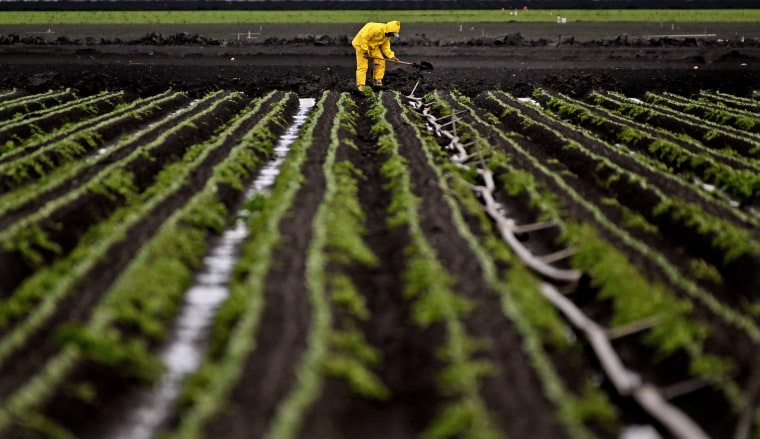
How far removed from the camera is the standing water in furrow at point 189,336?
522 centimetres

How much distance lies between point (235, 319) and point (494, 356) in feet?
8.31

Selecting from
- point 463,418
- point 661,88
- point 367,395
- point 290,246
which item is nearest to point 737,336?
point 463,418

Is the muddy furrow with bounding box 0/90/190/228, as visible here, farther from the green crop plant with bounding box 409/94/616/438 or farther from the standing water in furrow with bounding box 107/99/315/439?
the green crop plant with bounding box 409/94/616/438

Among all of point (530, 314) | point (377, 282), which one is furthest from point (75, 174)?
point (530, 314)

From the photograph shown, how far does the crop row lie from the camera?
16.6 feet

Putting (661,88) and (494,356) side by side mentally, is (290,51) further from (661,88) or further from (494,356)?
(494,356)

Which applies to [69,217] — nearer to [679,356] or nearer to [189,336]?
[189,336]

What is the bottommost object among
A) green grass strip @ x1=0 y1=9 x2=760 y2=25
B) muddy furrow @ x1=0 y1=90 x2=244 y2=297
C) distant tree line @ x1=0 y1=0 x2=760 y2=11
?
muddy furrow @ x1=0 y1=90 x2=244 y2=297

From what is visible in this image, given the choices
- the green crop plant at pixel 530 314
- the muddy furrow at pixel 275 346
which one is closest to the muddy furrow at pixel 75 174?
the muddy furrow at pixel 275 346

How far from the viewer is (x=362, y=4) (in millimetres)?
58938

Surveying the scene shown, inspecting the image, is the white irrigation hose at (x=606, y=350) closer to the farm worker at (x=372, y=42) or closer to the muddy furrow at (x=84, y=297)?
the muddy furrow at (x=84, y=297)

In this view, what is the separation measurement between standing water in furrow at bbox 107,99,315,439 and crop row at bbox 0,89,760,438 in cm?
11

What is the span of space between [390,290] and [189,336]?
2.22 m

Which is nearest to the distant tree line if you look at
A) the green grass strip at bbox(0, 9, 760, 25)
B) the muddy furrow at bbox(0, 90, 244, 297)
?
the green grass strip at bbox(0, 9, 760, 25)
